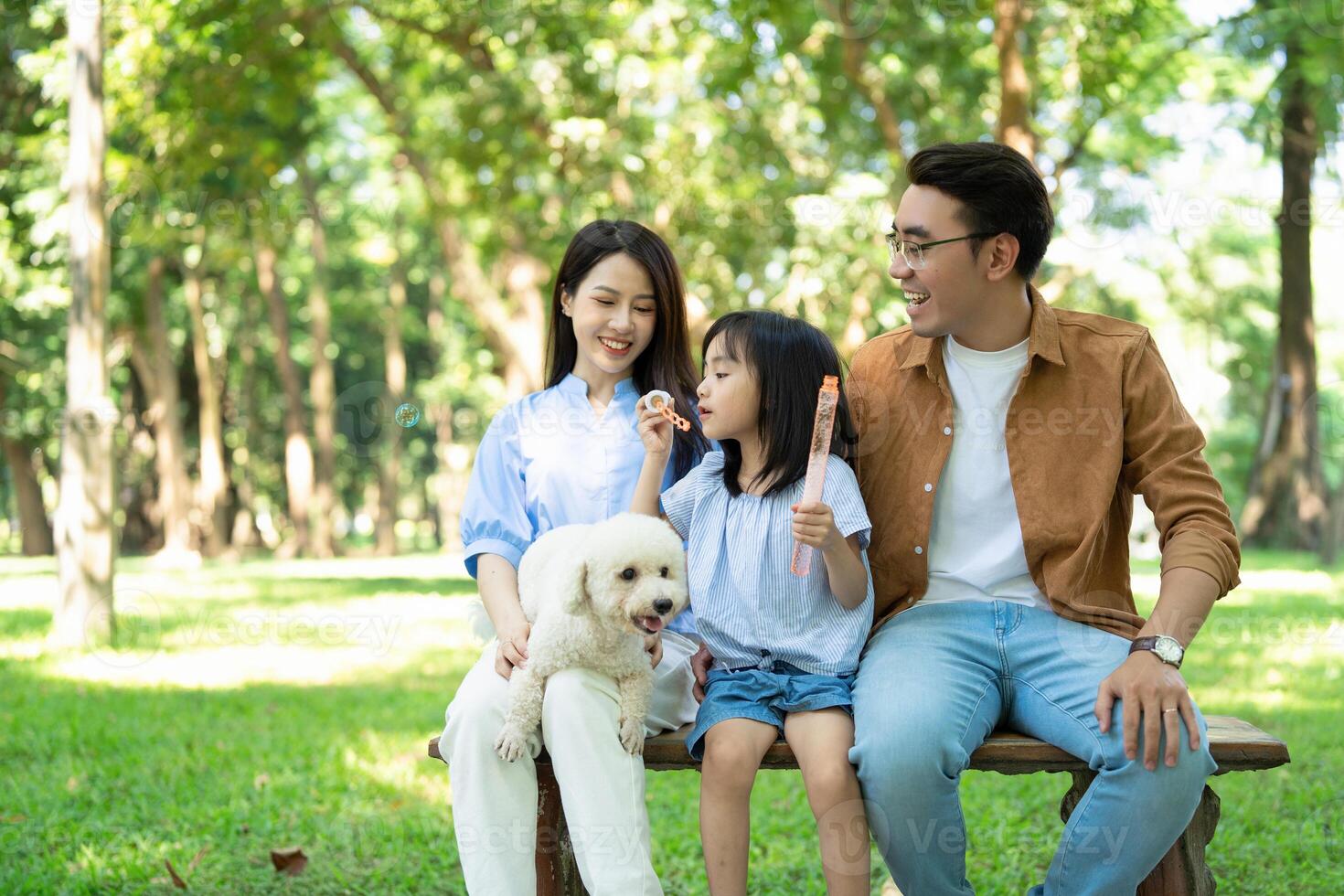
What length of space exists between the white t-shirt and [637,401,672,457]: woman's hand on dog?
76 cm

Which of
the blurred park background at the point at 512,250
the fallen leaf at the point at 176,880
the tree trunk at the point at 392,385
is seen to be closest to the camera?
the fallen leaf at the point at 176,880

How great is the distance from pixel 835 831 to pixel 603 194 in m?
10.1

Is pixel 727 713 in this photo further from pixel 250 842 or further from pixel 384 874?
pixel 250 842

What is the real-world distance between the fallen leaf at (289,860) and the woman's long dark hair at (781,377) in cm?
234

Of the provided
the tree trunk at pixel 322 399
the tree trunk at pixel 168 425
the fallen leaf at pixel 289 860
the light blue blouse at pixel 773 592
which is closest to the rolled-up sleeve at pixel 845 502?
the light blue blouse at pixel 773 592

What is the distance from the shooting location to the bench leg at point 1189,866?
10.3 feet

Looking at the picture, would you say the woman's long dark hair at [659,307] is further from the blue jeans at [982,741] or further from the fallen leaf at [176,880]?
the fallen leaf at [176,880]

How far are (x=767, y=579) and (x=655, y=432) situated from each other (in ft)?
1.72

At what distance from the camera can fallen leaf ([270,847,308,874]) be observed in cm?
450

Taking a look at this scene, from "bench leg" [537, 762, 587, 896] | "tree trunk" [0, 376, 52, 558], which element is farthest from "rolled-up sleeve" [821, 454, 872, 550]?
"tree trunk" [0, 376, 52, 558]

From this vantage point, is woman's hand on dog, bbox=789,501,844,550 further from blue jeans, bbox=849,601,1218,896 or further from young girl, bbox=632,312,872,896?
blue jeans, bbox=849,601,1218,896

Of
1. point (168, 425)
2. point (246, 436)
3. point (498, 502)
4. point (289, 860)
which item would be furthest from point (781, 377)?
point (246, 436)

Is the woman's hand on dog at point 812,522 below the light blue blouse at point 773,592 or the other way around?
the other way around

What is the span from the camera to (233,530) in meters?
33.4
